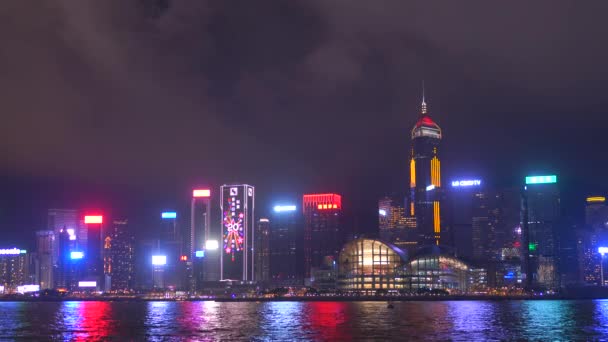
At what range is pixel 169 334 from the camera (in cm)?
10562

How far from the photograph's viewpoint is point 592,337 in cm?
9638

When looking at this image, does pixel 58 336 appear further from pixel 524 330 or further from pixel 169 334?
pixel 524 330

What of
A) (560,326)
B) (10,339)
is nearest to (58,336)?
(10,339)

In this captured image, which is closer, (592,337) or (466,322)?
(592,337)

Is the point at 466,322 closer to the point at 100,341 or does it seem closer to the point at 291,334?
the point at 291,334

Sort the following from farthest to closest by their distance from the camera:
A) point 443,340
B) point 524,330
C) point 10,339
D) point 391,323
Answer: point 391,323
point 524,330
point 10,339
point 443,340

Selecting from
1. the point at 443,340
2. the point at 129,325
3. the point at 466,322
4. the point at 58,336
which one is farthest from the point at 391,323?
the point at 58,336

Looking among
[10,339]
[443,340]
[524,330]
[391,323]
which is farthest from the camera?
[391,323]

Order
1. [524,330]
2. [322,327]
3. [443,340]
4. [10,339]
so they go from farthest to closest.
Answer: [322,327], [524,330], [10,339], [443,340]

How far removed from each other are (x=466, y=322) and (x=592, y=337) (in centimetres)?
3280

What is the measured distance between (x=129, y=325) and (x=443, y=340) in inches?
2430

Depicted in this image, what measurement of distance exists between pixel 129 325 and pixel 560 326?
73091mm

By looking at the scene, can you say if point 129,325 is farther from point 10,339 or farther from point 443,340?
point 443,340

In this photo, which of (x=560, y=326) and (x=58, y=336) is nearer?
(x=58, y=336)
